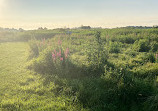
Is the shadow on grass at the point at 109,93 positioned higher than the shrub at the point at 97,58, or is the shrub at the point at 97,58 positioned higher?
the shrub at the point at 97,58

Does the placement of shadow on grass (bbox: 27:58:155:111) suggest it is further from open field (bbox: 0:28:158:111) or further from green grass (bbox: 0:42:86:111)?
green grass (bbox: 0:42:86:111)

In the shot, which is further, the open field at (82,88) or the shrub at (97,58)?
the shrub at (97,58)

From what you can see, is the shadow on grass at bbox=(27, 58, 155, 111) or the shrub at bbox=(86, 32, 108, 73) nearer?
the shadow on grass at bbox=(27, 58, 155, 111)

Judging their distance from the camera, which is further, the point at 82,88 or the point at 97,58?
the point at 97,58

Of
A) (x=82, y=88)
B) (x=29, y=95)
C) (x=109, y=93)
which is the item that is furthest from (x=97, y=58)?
(x=29, y=95)

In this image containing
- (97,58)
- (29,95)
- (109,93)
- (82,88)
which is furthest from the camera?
(97,58)

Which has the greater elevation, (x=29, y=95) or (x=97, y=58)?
(x=97, y=58)

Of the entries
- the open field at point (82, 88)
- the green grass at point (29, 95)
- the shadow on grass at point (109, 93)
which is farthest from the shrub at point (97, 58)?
the green grass at point (29, 95)

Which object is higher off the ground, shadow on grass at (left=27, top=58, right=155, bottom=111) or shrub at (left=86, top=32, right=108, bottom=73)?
shrub at (left=86, top=32, right=108, bottom=73)

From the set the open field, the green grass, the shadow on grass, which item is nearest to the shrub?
the open field

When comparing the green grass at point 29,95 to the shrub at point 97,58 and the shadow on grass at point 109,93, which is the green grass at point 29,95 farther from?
the shrub at point 97,58

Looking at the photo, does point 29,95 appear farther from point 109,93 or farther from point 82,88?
point 109,93

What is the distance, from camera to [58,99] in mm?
4562

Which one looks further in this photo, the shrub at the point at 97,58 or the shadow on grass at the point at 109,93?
the shrub at the point at 97,58
